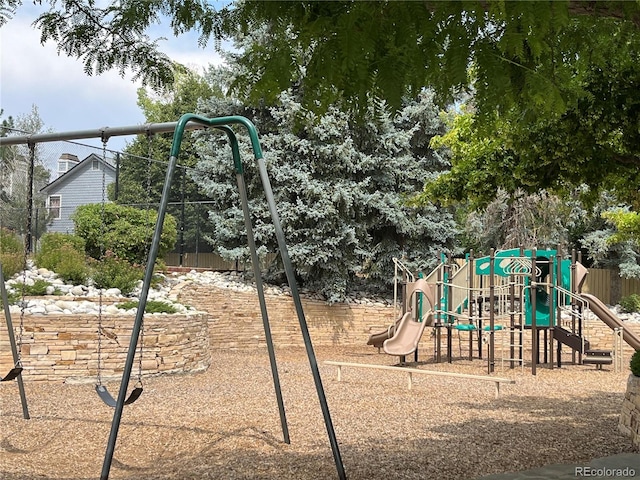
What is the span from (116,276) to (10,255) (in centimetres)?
183

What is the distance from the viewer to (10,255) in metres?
12.1

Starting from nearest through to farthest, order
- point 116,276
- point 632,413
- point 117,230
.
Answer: point 632,413 < point 116,276 < point 117,230

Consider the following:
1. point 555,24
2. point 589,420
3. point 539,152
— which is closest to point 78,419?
point 589,420

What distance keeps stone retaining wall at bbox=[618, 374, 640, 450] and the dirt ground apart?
0.33ft

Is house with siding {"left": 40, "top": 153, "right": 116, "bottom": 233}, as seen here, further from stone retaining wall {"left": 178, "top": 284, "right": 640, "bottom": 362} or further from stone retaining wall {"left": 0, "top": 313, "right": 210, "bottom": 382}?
stone retaining wall {"left": 0, "top": 313, "right": 210, "bottom": 382}

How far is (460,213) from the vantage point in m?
26.4

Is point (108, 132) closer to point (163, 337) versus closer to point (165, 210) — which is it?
point (165, 210)

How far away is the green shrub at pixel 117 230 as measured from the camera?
14969 mm

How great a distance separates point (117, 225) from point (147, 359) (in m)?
5.86

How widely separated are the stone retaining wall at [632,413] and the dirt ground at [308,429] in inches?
4.0

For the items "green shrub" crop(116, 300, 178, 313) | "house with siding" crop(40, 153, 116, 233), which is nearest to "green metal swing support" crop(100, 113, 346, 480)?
"green shrub" crop(116, 300, 178, 313)

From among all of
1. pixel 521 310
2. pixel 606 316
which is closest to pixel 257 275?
pixel 521 310

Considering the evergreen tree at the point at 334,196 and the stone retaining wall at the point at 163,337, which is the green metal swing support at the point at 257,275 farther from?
the evergreen tree at the point at 334,196

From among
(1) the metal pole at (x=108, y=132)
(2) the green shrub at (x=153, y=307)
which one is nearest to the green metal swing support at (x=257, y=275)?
(1) the metal pole at (x=108, y=132)
